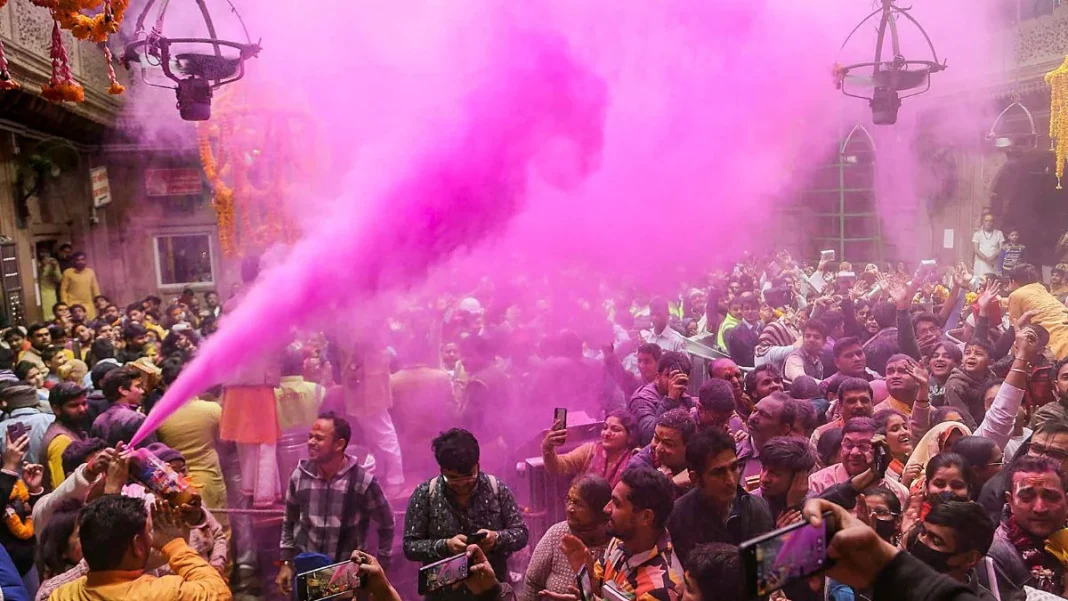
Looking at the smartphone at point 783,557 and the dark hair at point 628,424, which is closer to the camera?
the smartphone at point 783,557

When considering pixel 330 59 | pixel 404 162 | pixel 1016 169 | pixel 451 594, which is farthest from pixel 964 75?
pixel 451 594

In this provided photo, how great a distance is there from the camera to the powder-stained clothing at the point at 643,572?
9.25 feet

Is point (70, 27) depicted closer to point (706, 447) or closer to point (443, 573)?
point (443, 573)

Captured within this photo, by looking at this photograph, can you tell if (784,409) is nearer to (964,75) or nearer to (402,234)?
(402,234)

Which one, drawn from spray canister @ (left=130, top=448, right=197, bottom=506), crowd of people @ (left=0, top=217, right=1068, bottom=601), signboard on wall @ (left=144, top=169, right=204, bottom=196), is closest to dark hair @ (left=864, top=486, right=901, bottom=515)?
→ crowd of people @ (left=0, top=217, right=1068, bottom=601)

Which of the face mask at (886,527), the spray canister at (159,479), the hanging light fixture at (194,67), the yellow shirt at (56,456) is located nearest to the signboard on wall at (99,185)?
the hanging light fixture at (194,67)

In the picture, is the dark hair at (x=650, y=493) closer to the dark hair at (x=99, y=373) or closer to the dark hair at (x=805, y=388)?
the dark hair at (x=805, y=388)

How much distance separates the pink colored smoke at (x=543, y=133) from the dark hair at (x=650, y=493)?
244cm

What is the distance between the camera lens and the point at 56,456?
13.5 feet

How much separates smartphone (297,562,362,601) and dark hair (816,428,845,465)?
2391 millimetres

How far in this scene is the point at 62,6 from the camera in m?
3.91

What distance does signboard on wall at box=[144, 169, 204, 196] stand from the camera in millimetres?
15125

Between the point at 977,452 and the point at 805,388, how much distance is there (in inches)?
56.9

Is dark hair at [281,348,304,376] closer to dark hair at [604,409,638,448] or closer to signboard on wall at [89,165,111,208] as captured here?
dark hair at [604,409,638,448]
